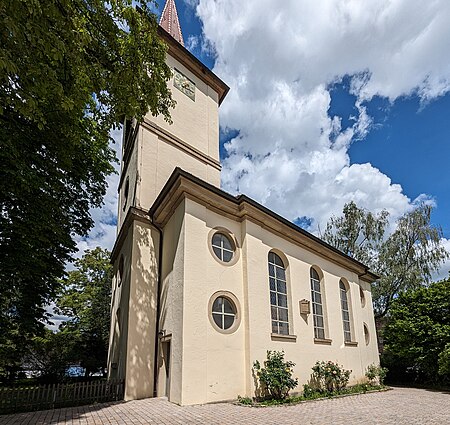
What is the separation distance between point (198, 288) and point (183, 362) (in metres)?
1.85

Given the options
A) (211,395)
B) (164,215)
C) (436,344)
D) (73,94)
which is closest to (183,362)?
(211,395)

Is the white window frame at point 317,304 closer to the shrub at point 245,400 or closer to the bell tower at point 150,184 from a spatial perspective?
the shrub at point 245,400

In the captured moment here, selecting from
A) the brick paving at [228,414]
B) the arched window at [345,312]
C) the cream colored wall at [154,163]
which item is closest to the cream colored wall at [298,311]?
the arched window at [345,312]

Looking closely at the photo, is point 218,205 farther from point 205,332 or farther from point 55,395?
point 55,395

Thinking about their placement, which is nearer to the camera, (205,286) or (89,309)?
(205,286)

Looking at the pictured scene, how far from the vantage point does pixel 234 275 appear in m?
9.72

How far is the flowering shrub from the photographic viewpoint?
1088 cm

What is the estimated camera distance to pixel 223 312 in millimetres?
9188

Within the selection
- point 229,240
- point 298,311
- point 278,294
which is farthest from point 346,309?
point 229,240

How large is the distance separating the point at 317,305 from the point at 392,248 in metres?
13.3

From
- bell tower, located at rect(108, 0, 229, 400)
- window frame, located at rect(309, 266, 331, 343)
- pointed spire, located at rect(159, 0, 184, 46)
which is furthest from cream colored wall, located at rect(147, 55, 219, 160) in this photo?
window frame, located at rect(309, 266, 331, 343)

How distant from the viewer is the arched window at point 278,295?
10.5 m

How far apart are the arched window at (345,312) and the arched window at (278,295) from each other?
4.60 m

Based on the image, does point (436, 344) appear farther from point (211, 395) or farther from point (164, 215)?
point (164, 215)
